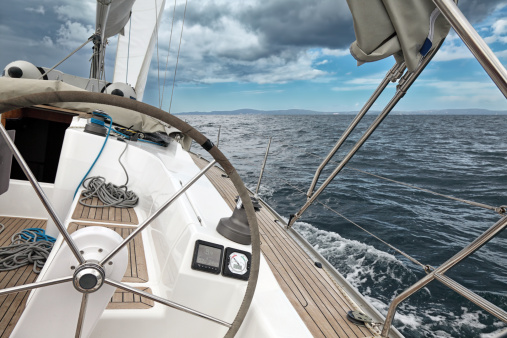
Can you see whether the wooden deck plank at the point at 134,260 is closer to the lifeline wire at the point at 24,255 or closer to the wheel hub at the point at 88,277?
the lifeline wire at the point at 24,255

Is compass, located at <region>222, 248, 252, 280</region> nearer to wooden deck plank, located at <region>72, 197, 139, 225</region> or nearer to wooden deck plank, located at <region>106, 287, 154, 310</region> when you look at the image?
wooden deck plank, located at <region>106, 287, 154, 310</region>

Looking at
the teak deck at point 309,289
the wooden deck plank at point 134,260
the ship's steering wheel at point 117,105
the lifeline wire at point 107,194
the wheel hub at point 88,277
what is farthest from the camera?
the lifeline wire at point 107,194

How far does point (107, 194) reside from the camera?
195 cm

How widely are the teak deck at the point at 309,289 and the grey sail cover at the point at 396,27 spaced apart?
781 millimetres

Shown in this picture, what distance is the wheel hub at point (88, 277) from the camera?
0.66m

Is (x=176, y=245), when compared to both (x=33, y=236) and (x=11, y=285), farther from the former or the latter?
(x=33, y=236)

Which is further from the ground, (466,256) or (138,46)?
(138,46)

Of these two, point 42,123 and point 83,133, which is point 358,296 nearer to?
point 83,133

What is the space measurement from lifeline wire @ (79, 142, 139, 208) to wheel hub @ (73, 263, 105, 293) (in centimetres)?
122

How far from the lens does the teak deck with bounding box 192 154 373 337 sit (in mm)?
1062

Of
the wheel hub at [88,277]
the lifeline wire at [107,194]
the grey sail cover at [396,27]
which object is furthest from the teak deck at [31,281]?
the grey sail cover at [396,27]

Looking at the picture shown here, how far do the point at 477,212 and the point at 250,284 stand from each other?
4690 mm

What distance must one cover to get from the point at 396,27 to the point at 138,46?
25.7 feet

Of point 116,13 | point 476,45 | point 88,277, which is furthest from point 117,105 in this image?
point 116,13
